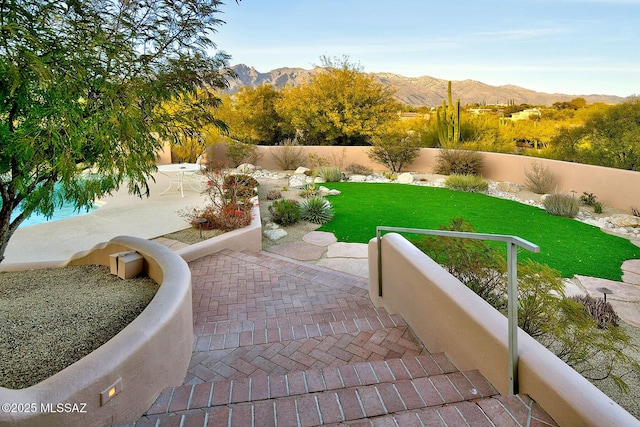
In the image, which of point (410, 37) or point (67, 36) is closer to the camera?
point (67, 36)

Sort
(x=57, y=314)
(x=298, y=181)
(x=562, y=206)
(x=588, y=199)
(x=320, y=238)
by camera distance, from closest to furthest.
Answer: (x=57, y=314), (x=320, y=238), (x=562, y=206), (x=588, y=199), (x=298, y=181)

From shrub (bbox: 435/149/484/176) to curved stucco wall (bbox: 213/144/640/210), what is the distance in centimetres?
29

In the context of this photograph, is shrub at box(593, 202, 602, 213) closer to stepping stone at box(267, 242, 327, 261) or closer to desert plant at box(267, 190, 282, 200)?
stepping stone at box(267, 242, 327, 261)

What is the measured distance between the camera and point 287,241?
24.8 feet

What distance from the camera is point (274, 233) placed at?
7840 millimetres

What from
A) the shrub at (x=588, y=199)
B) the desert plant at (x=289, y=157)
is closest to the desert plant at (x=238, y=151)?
the desert plant at (x=289, y=157)

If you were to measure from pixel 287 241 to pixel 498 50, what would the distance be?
2986 cm

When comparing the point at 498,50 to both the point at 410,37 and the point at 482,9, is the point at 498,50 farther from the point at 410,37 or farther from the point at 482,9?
the point at 482,9

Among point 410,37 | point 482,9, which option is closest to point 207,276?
point 482,9

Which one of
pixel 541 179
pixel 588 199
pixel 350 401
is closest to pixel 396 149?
pixel 541 179

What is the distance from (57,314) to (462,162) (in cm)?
1400

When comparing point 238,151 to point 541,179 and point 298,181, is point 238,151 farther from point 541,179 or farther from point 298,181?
point 541,179

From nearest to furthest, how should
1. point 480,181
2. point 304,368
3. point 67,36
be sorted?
point 304,368, point 67,36, point 480,181

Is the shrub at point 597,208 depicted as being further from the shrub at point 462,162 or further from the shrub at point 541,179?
the shrub at point 462,162
